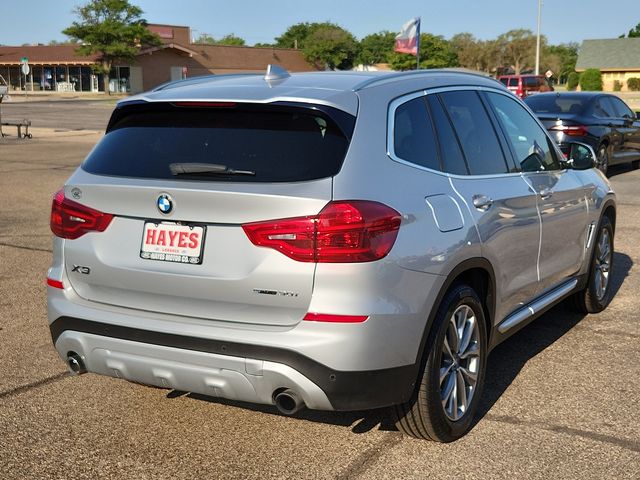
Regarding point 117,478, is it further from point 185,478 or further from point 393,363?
point 393,363

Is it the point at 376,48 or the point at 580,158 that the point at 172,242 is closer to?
the point at 580,158

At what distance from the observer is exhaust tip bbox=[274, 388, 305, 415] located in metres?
3.48

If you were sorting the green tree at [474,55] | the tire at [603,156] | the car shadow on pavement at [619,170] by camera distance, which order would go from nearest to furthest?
the tire at [603,156] → the car shadow on pavement at [619,170] → the green tree at [474,55]

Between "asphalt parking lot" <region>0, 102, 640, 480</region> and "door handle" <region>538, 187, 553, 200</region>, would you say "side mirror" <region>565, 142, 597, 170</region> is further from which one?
"asphalt parking lot" <region>0, 102, 640, 480</region>

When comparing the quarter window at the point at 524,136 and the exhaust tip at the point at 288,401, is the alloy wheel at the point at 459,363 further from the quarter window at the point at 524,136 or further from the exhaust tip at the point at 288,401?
the quarter window at the point at 524,136

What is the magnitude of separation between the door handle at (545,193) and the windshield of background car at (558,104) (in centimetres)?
1071

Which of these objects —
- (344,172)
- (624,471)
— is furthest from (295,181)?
(624,471)

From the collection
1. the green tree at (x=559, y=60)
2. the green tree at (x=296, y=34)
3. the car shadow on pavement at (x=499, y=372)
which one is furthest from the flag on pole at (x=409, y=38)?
the green tree at (x=296, y=34)

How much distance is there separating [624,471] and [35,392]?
10.6 feet

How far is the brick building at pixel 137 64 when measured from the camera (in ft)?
257

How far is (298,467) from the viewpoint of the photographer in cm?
382

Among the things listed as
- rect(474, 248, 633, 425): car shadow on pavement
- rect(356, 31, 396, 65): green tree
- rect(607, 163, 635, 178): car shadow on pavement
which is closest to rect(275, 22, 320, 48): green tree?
rect(356, 31, 396, 65): green tree

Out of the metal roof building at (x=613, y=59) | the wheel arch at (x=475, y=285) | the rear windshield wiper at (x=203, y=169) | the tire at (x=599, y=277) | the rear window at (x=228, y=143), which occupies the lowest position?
the tire at (x=599, y=277)

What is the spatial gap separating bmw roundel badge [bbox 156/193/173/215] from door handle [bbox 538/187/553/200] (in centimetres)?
246
